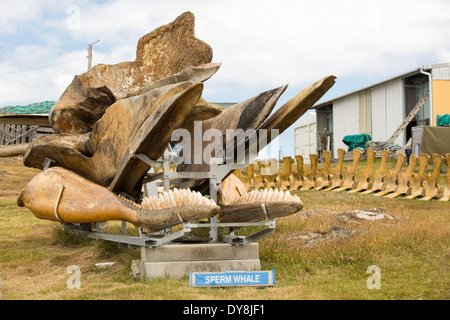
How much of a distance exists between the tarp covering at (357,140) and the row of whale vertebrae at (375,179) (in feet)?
35.7

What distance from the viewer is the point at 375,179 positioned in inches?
534

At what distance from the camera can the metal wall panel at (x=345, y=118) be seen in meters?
28.3

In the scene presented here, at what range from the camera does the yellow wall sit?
21.7m

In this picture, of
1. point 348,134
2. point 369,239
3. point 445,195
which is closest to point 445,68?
point 348,134

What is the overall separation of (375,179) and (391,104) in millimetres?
12461

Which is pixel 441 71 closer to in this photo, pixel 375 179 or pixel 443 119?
pixel 443 119

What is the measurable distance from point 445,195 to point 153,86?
9.62 metres

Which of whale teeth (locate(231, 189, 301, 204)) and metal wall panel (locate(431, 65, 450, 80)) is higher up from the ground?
metal wall panel (locate(431, 65, 450, 80))

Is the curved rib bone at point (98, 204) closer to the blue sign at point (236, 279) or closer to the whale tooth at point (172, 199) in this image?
the whale tooth at point (172, 199)

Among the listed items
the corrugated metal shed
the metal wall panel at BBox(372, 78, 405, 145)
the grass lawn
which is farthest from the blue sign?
Result: the metal wall panel at BBox(372, 78, 405, 145)

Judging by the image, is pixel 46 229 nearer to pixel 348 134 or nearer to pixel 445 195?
pixel 445 195

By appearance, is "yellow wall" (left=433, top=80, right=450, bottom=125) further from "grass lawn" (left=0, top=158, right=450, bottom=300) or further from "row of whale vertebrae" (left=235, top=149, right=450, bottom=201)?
"grass lawn" (left=0, top=158, right=450, bottom=300)

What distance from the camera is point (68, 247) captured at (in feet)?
24.2

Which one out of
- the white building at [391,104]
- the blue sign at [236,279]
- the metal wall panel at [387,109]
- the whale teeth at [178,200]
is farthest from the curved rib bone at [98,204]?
the metal wall panel at [387,109]
